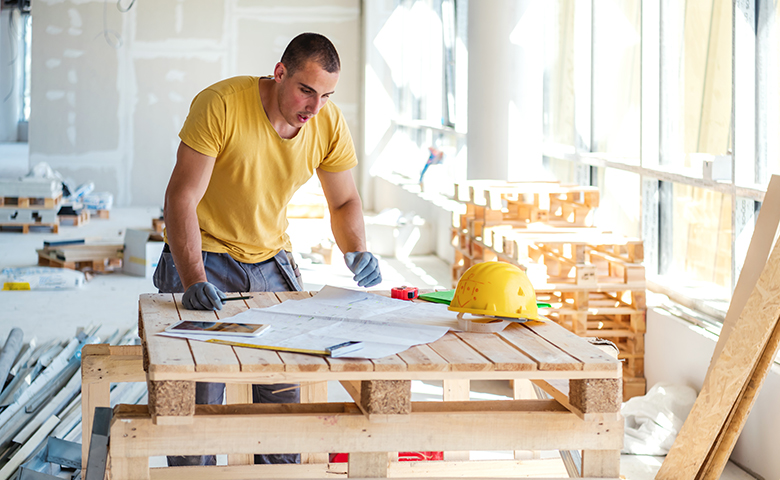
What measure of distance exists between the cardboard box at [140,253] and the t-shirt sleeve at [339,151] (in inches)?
223

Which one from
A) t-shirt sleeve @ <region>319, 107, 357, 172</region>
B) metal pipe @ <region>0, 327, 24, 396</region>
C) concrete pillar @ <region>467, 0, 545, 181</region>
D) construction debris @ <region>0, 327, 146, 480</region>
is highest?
concrete pillar @ <region>467, 0, 545, 181</region>

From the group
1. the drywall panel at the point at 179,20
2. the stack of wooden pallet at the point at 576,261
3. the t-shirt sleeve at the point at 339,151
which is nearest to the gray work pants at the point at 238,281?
the t-shirt sleeve at the point at 339,151

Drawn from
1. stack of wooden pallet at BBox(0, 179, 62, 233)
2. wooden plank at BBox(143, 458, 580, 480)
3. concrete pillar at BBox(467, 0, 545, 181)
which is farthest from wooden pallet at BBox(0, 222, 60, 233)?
wooden plank at BBox(143, 458, 580, 480)

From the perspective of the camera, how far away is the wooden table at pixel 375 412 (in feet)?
6.56

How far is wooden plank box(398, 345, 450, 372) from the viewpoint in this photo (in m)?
2.03

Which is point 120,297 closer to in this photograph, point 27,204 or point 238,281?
point 27,204

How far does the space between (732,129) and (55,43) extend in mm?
12825

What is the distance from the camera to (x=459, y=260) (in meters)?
6.93

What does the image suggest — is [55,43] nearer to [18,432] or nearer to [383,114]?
[383,114]

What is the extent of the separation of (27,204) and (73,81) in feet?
12.8

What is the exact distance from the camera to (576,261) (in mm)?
5156

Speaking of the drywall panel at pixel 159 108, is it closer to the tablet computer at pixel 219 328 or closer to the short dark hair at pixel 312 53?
the short dark hair at pixel 312 53

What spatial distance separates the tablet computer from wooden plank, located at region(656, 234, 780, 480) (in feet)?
6.86

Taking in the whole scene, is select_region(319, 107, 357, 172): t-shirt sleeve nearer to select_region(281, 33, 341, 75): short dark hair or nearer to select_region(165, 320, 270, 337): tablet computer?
select_region(281, 33, 341, 75): short dark hair
